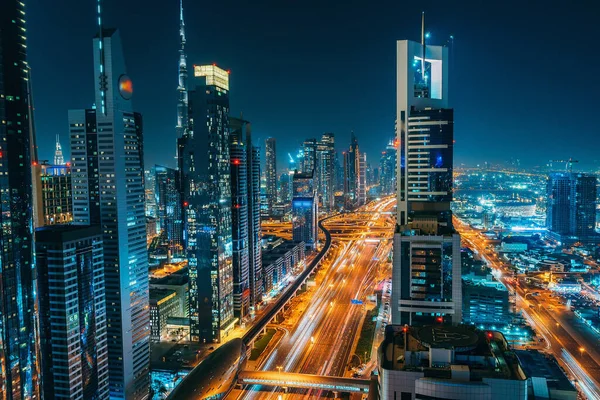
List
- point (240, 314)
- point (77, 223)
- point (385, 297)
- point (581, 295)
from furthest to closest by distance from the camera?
point (581, 295) < point (385, 297) < point (240, 314) < point (77, 223)

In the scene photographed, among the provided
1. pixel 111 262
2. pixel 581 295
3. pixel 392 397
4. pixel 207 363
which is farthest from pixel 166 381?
pixel 581 295

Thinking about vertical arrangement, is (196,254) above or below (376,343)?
above

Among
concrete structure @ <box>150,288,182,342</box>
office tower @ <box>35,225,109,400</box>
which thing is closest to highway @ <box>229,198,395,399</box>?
office tower @ <box>35,225,109,400</box>

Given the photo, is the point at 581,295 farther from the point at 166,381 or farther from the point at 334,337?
the point at 166,381

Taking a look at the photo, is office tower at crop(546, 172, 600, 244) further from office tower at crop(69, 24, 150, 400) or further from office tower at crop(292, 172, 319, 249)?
office tower at crop(69, 24, 150, 400)

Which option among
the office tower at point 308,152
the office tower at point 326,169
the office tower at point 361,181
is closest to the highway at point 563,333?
the office tower at point 308,152

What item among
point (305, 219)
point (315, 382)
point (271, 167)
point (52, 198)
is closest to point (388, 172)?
point (271, 167)
